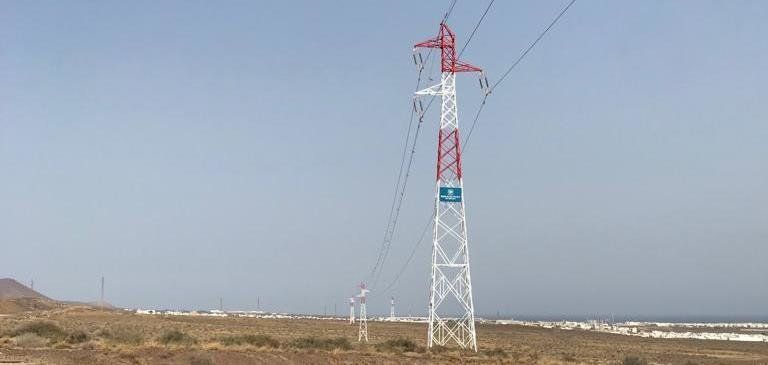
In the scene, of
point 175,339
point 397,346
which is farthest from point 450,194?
point 175,339

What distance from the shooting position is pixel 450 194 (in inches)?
1462

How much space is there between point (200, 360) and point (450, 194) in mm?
13815

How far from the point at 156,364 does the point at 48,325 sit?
16822 millimetres

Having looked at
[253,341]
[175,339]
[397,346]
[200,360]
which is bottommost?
[397,346]

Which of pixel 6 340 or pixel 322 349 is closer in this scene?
pixel 6 340

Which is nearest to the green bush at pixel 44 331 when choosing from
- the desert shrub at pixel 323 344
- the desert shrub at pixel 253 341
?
the desert shrub at pixel 253 341

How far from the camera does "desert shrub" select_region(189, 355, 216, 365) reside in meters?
Result: 30.0

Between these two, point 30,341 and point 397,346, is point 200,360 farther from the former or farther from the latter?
point 397,346

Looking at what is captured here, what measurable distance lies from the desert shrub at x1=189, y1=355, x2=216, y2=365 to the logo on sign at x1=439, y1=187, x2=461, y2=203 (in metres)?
13.0

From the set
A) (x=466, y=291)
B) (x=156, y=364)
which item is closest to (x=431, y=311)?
(x=466, y=291)

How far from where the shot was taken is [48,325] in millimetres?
43312

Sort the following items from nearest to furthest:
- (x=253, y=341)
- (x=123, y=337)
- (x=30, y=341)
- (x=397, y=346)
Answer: (x=30, y=341) → (x=123, y=337) → (x=397, y=346) → (x=253, y=341)

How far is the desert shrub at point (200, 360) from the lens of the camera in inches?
1180

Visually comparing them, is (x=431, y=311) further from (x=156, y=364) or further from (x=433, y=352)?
(x=156, y=364)
